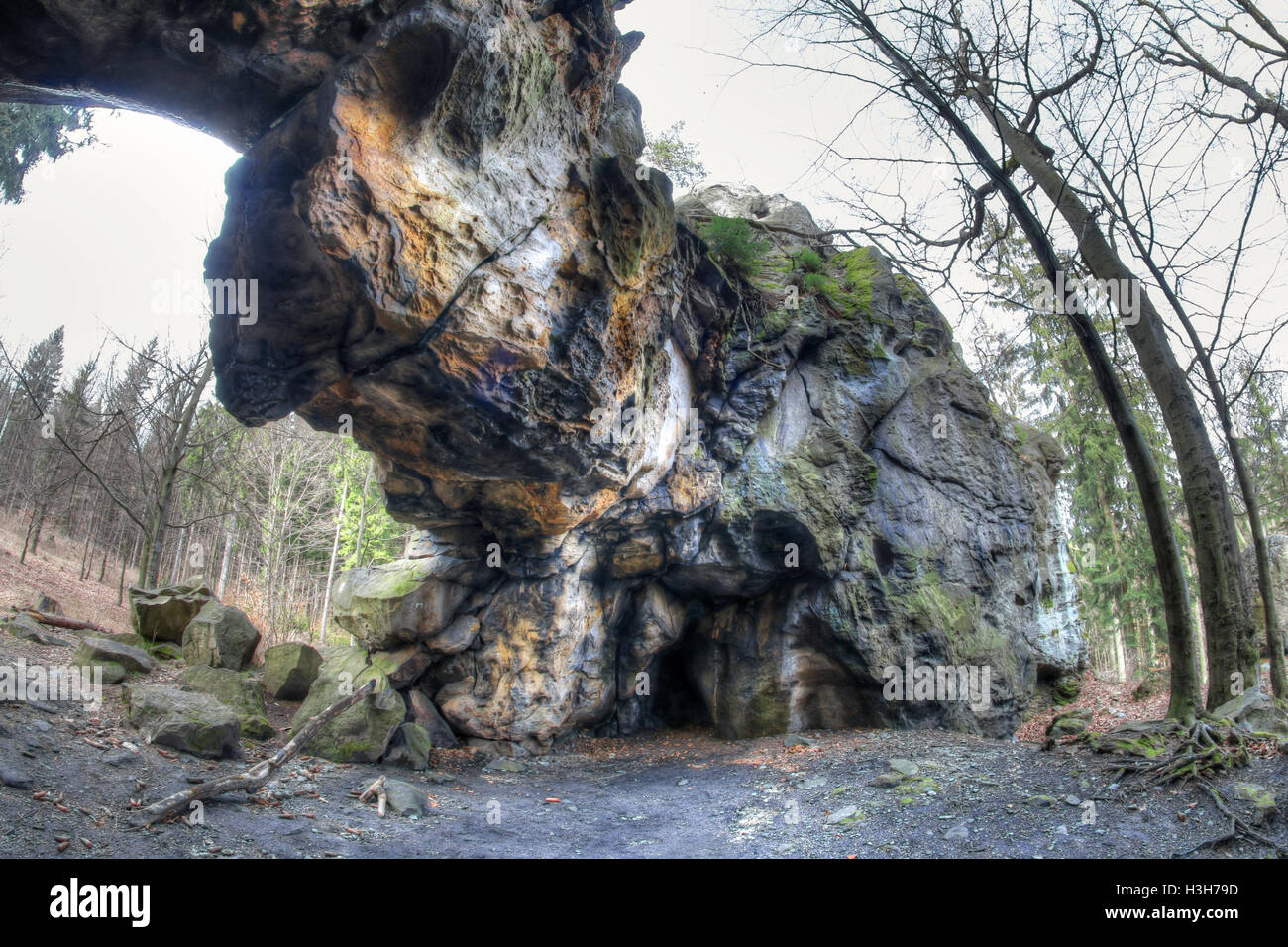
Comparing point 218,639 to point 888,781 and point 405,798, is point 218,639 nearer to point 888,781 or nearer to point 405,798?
point 405,798

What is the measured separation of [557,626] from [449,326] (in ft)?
17.0

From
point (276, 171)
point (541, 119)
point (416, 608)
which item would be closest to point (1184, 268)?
point (541, 119)

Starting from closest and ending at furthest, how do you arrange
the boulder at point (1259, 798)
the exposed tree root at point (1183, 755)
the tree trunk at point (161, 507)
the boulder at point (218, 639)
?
1. the boulder at point (1259, 798)
2. the exposed tree root at point (1183, 755)
3. the boulder at point (218, 639)
4. the tree trunk at point (161, 507)

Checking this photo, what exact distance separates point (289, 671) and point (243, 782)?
197 inches

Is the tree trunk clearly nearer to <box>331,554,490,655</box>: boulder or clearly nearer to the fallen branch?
<box>331,554,490,655</box>: boulder

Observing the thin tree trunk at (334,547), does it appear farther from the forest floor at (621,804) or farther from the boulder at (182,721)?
the boulder at (182,721)

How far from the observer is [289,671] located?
10.2 metres

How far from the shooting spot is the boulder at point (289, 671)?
10.2 meters

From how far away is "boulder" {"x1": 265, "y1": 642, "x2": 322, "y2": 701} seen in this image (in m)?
10.2

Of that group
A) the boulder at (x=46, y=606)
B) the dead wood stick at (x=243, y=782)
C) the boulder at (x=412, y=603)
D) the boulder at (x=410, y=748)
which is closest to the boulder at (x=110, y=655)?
the boulder at (x=412, y=603)

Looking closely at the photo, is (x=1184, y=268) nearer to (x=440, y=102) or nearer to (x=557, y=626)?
(x=440, y=102)

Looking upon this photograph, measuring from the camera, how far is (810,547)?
→ 10391 millimetres

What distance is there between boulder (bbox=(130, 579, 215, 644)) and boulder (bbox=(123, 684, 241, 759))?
401cm

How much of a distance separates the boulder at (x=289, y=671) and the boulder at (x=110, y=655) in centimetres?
185
